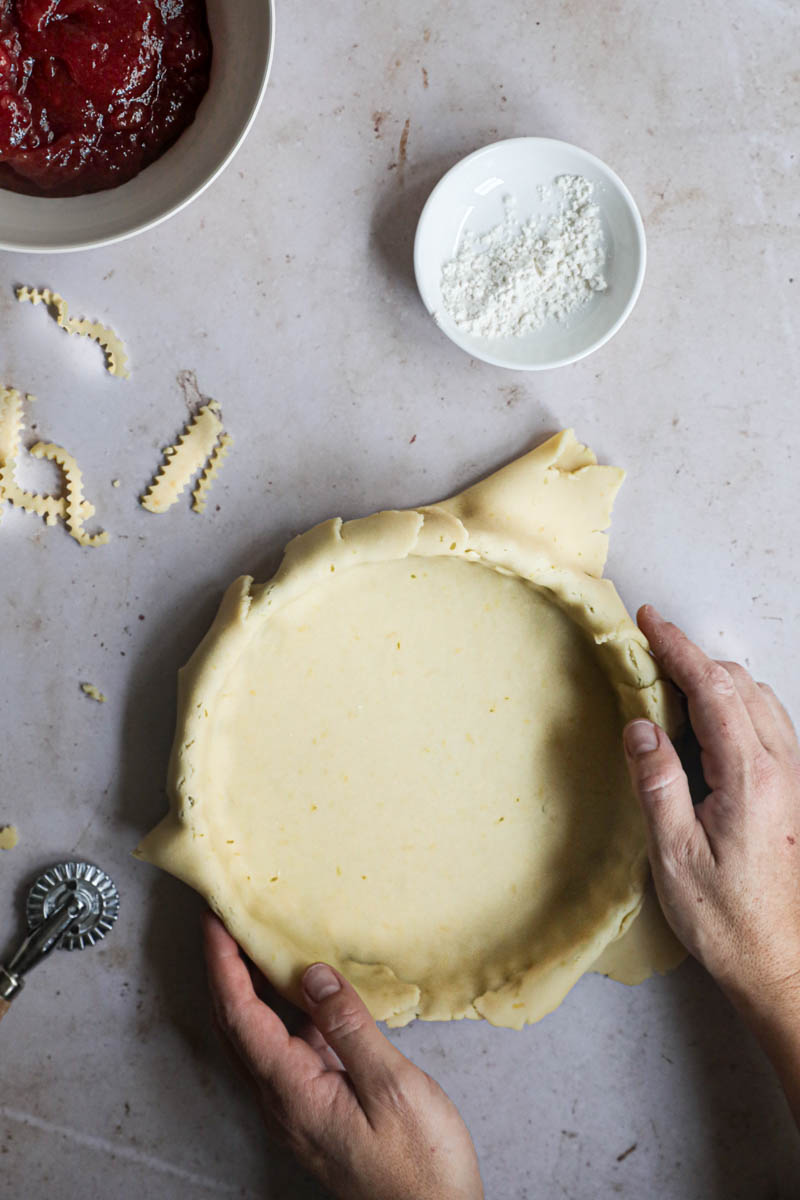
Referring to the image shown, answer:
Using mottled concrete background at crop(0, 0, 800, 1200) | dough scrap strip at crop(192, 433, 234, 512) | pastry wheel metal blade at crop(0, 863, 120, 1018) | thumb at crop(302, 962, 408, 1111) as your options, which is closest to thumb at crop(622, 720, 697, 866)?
mottled concrete background at crop(0, 0, 800, 1200)

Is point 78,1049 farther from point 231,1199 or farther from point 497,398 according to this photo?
point 497,398

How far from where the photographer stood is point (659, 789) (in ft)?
5.45

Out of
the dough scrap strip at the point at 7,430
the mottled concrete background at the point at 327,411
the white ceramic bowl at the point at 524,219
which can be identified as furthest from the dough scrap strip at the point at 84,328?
the white ceramic bowl at the point at 524,219

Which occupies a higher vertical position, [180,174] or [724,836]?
[180,174]

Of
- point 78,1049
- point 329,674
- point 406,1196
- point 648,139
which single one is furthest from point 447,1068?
point 648,139

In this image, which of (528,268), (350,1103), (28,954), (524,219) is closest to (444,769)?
(350,1103)

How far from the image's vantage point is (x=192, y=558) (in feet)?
6.02

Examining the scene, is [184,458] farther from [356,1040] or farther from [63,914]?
[356,1040]

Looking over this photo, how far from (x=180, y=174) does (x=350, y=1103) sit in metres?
1.73

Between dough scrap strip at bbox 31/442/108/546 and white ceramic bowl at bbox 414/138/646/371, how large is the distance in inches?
31.5

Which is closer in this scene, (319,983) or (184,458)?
(319,983)

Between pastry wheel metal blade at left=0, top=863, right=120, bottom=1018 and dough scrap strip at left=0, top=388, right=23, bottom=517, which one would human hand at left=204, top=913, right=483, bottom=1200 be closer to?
pastry wheel metal blade at left=0, top=863, right=120, bottom=1018

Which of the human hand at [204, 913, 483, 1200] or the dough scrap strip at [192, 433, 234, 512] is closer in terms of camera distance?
the human hand at [204, 913, 483, 1200]

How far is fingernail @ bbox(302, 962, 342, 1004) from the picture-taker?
5.42 ft
